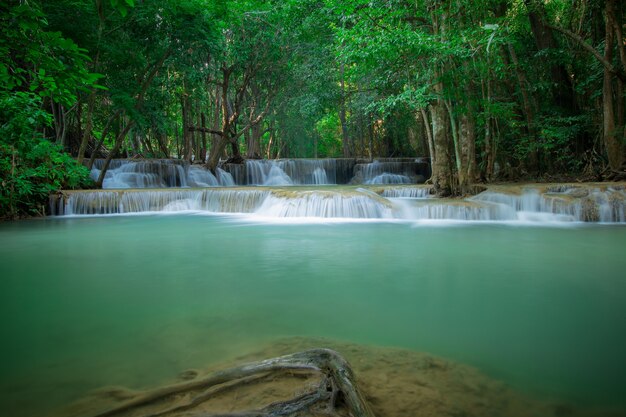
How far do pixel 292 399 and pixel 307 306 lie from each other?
1722mm

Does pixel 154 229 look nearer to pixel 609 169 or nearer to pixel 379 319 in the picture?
pixel 379 319

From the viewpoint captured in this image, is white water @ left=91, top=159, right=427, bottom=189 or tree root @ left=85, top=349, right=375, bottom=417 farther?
white water @ left=91, top=159, right=427, bottom=189

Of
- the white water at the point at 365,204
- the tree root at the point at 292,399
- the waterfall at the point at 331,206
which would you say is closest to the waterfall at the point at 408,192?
the white water at the point at 365,204

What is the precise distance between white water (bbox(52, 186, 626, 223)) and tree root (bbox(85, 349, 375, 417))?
8441mm

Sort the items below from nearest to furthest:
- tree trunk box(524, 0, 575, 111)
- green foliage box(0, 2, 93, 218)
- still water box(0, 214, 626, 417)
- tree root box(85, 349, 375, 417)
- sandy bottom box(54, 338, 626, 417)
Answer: tree root box(85, 349, 375, 417)
sandy bottom box(54, 338, 626, 417)
still water box(0, 214, 626, 417)
green foliage box(0, 2, 93, 218)
tree trunk box(524, 0, 575, 111)

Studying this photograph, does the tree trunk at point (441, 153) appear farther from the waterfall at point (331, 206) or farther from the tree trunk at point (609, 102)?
the tree trunk at point (609, 102)

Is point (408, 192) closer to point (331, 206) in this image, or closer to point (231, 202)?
point (331, 206)

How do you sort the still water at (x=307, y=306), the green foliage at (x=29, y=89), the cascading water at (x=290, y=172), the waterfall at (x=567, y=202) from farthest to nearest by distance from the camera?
the cascading water at (x=290, y=172) < the waterfall at (x=567, y=202) < the green foliage at (x=29, y=89) < the still water at (x=307, y=306)

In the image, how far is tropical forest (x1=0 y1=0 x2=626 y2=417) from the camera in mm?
1918

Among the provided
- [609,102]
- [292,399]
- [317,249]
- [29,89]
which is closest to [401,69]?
[609,102]

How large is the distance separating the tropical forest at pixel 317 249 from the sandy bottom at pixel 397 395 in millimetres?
10

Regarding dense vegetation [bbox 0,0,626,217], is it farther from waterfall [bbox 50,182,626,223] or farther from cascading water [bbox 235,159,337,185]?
cascading water [bbox 235,159,337,185]

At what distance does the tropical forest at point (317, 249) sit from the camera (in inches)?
75.5

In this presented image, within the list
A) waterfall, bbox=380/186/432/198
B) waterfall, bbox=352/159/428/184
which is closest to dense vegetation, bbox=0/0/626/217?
waterfall, bbox=380/186/432/198
